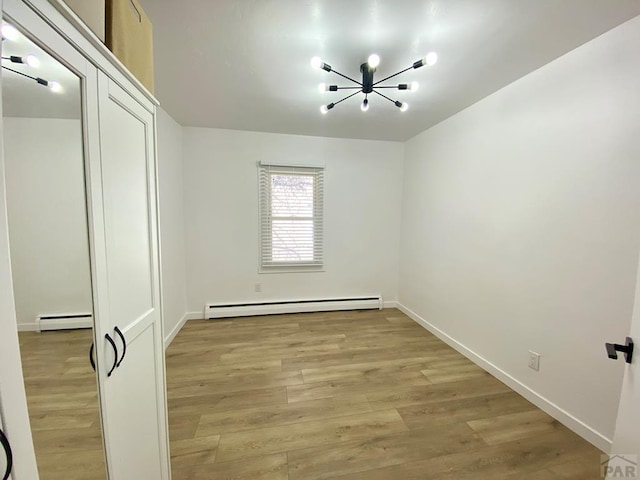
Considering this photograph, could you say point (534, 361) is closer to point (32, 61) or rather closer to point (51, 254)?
point (51, 254)

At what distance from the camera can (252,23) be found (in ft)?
4.99

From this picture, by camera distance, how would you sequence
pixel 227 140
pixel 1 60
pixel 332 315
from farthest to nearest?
pixel 332 315, pixel 227 140, pixel 1 60

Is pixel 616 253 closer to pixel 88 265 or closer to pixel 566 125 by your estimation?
pixel 566 125

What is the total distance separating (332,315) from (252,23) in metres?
3.32

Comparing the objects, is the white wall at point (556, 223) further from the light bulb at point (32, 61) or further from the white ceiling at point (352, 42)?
the light bulb at point (32, 61)

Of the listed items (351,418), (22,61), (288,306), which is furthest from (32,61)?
(288,306)

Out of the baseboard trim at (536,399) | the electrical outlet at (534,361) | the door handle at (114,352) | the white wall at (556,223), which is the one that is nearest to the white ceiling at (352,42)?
the white wall at (556,223)

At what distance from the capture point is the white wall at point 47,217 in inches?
23.1

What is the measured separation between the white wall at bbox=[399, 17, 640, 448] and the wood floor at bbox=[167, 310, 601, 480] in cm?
35

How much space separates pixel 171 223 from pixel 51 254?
2.54 metres

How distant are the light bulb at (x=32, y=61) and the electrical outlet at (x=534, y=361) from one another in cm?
304

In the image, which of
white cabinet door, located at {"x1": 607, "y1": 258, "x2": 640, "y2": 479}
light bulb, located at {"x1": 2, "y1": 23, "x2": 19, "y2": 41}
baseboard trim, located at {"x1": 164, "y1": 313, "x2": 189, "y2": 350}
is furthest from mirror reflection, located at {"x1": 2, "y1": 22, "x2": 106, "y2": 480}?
baseboard trim, located at {"x1": 164, "y1": 313, "x2": 189, "y2": 350}

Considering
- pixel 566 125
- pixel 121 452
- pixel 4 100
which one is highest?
pixel 566 125

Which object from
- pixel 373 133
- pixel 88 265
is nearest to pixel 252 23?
pixel 88 265
